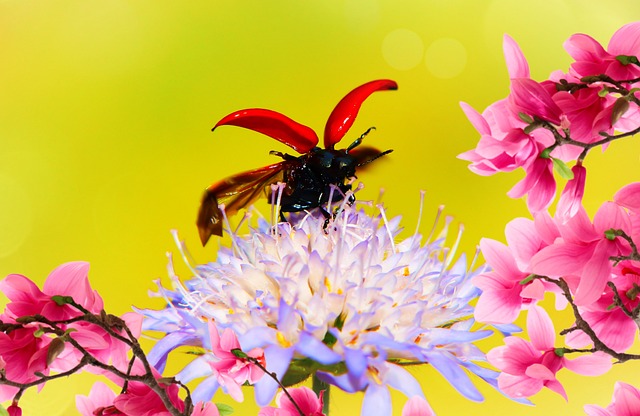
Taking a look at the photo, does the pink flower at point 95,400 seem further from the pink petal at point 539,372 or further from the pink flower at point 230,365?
the pink petal at point 539,372

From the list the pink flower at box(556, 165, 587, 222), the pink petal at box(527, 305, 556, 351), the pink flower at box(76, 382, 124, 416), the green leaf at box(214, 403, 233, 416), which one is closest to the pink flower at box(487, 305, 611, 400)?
the pink petal at box(527, 305, 556, 351)

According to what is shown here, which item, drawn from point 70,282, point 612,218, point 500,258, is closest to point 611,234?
point 612,218

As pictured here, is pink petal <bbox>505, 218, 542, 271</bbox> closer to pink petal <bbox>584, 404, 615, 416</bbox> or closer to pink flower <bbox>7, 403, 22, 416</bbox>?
pink petal <bbox>584, 404, 615, 416</bbox>

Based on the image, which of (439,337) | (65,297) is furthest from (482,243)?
(65,297)

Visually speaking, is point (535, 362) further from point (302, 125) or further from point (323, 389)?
point (302, 125)

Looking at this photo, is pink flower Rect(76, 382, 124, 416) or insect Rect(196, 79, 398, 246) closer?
pink flower Rect(76, 382, 124, 416)

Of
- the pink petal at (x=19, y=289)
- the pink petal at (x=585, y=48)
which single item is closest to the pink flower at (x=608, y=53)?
the pink petal at (x=585, y=48)

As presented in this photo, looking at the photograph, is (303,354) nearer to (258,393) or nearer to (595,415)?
(258,393)
